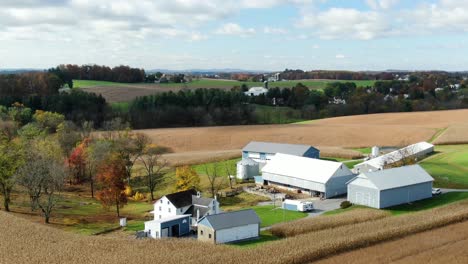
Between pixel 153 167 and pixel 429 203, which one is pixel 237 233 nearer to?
pixel 429 203

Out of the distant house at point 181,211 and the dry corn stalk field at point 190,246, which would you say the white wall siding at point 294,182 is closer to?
the dry corn stalk field at point 190,246

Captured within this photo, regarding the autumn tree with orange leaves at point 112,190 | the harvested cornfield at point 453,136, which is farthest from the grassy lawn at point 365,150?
the autumn tree with orange leaves at point 112,190

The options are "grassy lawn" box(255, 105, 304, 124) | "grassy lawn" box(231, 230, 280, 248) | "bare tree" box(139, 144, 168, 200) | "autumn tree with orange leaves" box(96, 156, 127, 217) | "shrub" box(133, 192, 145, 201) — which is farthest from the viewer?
"grassy lawn" box(255, 105, 304, 124)

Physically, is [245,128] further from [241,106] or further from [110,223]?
[110,223]

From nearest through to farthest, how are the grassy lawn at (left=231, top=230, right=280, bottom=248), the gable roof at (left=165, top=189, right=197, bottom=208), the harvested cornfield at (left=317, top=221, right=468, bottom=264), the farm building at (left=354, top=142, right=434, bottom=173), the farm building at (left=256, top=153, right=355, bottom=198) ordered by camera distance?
the harvested cornfield at (left=317, top=221, right=468, bottom=264) → the grassy lawn at (left=231, top=230, right=280, bottom=248) → the gable roof at (left=165, top=189, right=197, bottom=208) → the farm building at (left=256, top=153, right=355, bottom=198) → the farm building at (left=354, top=142, right=434, bottom=173)

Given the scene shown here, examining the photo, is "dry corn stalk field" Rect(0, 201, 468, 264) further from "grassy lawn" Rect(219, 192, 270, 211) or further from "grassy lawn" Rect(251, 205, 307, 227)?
"grassy lawn" Rect(219, 192, 270, 211)

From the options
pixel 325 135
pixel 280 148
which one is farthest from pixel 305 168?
pixel 325 135

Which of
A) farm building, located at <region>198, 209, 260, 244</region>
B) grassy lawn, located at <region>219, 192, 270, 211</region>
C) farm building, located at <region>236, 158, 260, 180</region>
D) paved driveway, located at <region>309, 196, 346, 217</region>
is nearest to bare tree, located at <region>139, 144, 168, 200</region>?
grassy lawn, located at <region>219, 192, 270, 211</region>
